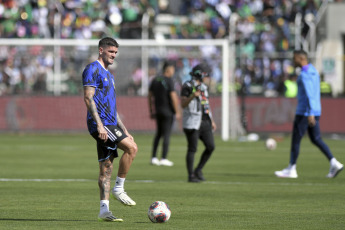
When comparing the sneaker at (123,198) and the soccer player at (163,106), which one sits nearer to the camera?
the sneaker at (123,198)

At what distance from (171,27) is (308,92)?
2225 cm

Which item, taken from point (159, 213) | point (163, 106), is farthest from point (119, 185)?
point (163, 106)

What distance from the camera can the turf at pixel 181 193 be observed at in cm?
1007

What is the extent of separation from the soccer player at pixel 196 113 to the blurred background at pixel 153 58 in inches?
547

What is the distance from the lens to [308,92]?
15.7 meters

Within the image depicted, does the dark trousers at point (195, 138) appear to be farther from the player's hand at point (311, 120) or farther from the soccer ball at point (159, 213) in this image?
the soccer ball at point (159, 213)

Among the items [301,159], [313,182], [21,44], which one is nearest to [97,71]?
[313,182]

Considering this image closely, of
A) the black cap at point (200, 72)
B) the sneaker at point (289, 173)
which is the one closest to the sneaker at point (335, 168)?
the sneaker at point (289, 173)

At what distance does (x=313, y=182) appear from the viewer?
15336 millimetres

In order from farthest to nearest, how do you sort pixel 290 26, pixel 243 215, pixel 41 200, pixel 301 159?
pixel 290 26, pixel 301 159, pixel 41 200, pixel 243 215

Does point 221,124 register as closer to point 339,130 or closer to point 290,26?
point 339,130

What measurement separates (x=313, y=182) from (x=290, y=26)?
21.7 m

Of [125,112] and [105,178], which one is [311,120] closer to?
[105,178]

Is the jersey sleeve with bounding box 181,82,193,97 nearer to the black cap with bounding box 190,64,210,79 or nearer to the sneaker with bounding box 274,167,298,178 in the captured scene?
the black cap with bounding box 190,64,210,79
